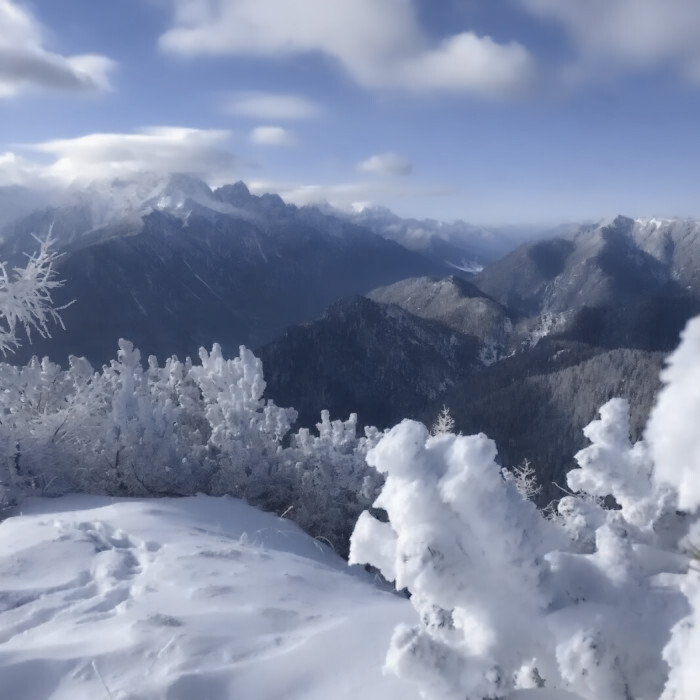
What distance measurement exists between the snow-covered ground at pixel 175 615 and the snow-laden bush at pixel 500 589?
1.22m

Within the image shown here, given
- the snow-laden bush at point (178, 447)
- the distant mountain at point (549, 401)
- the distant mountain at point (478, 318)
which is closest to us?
the snow-laden bush at point (178, 447)

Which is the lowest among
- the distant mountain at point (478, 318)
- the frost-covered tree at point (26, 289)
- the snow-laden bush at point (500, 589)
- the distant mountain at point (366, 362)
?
the distant mountain at point (366, 362)

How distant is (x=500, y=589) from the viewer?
4645 mm

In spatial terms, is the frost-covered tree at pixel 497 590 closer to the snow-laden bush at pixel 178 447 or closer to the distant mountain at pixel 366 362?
the snow-laden bush at pixel 178 447

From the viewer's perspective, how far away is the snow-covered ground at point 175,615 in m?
5.74

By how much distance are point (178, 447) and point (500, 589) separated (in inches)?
593

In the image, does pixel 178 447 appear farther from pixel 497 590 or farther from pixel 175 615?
pixel 497 590

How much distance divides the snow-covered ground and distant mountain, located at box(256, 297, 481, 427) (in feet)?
394

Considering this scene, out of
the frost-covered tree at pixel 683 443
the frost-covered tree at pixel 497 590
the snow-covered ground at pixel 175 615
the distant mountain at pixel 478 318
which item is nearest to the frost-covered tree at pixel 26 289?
the snow-covered ground at pixel 175 615

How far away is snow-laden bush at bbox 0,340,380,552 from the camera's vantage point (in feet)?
52.6

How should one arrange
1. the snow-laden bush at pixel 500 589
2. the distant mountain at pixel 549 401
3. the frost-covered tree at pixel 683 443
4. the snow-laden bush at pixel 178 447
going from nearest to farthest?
the frost-covered tree at pixel 683 443
the snow-laden bush at pixel 500 589
the snow-laden bush at pixel 178 447
the distant mountain at pixel 549 401

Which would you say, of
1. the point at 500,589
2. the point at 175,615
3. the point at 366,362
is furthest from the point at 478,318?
the point at 500,589

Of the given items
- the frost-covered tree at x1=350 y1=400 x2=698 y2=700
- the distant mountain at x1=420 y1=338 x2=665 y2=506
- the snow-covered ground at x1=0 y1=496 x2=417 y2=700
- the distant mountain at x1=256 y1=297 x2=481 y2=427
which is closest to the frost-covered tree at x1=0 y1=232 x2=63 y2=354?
the snow-covered ground at x1=0 y1=496 x2=417 y2=700

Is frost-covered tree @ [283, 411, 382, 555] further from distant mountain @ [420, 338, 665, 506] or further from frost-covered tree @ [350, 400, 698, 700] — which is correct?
distant mountain @ [420, 338, 665, 506]
